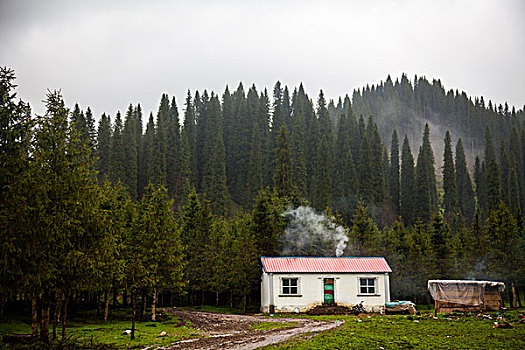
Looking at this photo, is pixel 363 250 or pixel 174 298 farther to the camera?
pixel 174 298

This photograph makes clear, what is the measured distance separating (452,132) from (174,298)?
14817 cm

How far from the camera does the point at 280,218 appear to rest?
5116cm

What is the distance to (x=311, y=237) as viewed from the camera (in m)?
49.5

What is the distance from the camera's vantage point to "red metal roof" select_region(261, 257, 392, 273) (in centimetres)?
3716

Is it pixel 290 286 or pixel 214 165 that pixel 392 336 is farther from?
pixel 214 165

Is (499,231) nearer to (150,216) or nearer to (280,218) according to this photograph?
(280,218)

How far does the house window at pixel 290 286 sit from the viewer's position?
3672 cm

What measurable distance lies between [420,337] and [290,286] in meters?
18.0

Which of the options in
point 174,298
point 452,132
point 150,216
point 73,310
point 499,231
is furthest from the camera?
point 452,132

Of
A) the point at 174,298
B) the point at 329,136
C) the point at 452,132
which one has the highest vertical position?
the point at 452,132

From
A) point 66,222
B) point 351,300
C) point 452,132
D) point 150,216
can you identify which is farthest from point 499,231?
point 452,132

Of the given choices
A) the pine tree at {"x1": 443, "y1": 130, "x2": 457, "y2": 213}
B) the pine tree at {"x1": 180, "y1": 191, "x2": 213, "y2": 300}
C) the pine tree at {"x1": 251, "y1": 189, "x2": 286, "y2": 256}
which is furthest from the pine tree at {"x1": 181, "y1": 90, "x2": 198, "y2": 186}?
the pine tree at {"x1": 443, "y1": 130, "x2": 457, "y2": 213}

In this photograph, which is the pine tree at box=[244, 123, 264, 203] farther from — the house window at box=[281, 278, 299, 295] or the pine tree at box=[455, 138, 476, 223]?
the house window at box=[281, 278, 299, 295]

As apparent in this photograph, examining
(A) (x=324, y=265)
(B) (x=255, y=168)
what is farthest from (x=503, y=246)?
(B) (x=255, y=168)
